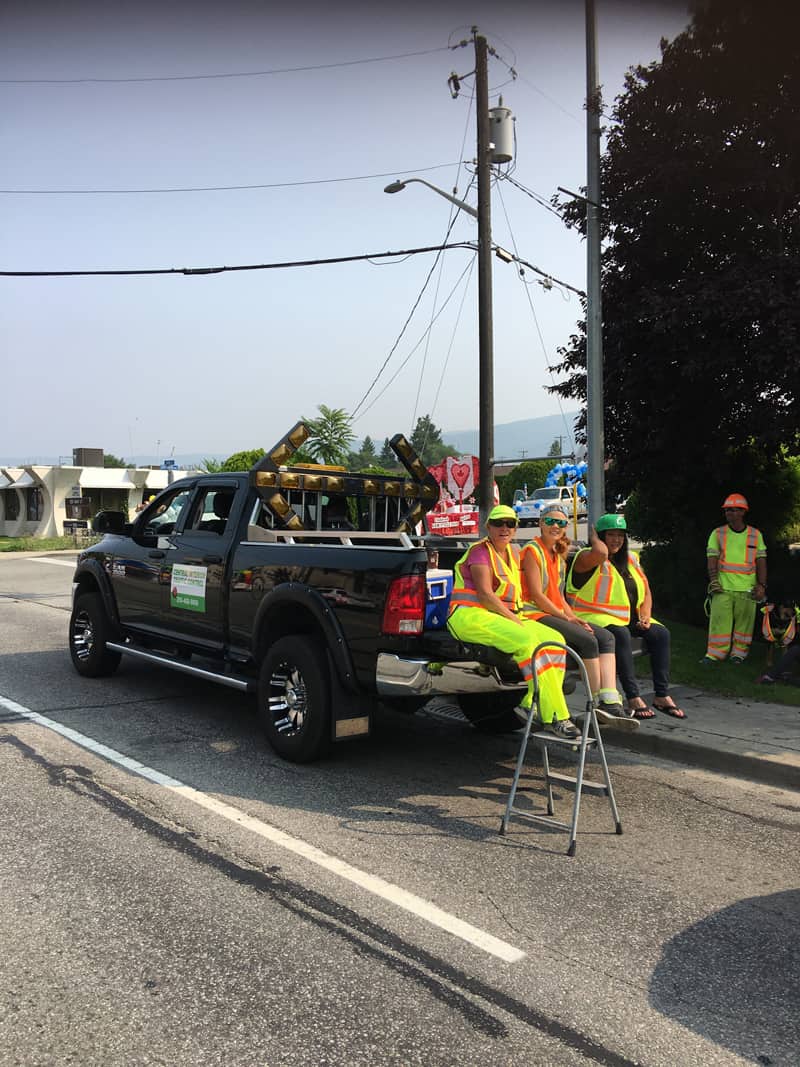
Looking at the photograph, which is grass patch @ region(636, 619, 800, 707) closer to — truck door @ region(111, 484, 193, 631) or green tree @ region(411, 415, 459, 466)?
truck door @ region(111, 484, 193, 631)

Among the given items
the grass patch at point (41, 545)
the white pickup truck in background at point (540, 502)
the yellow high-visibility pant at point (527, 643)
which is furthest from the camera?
the white pickup truck in background at point (540, 502)

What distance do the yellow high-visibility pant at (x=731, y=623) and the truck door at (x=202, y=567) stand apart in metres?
5.12

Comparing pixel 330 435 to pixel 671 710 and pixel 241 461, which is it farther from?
pixel 671 710

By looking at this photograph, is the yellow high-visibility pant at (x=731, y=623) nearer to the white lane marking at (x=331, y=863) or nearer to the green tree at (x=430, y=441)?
the white lane marking at (x=331, y=863)

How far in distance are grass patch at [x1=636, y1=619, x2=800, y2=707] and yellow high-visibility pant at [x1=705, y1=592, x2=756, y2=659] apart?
0.15 m

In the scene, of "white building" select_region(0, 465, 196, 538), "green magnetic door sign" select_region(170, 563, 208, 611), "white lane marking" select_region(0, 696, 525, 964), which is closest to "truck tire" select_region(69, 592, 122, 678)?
"green magnetic door sign" select_region(170, 563, 208, 611)

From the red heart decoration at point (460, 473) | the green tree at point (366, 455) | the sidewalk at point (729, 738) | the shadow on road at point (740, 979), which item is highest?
the green tree at point (366, 455)

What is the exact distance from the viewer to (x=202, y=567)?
6988 millimetres

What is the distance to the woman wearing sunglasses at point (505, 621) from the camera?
4977 mm

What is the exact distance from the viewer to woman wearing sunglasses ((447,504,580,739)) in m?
4.98

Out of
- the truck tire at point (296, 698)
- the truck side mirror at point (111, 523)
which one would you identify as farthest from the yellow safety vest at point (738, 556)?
the truck side mirror at point (111, 523)

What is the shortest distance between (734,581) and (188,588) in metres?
5.42

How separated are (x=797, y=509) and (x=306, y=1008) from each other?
406 inches

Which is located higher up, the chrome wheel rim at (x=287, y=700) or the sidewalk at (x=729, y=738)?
the chrome wheel rim at (x=287, y=700)
